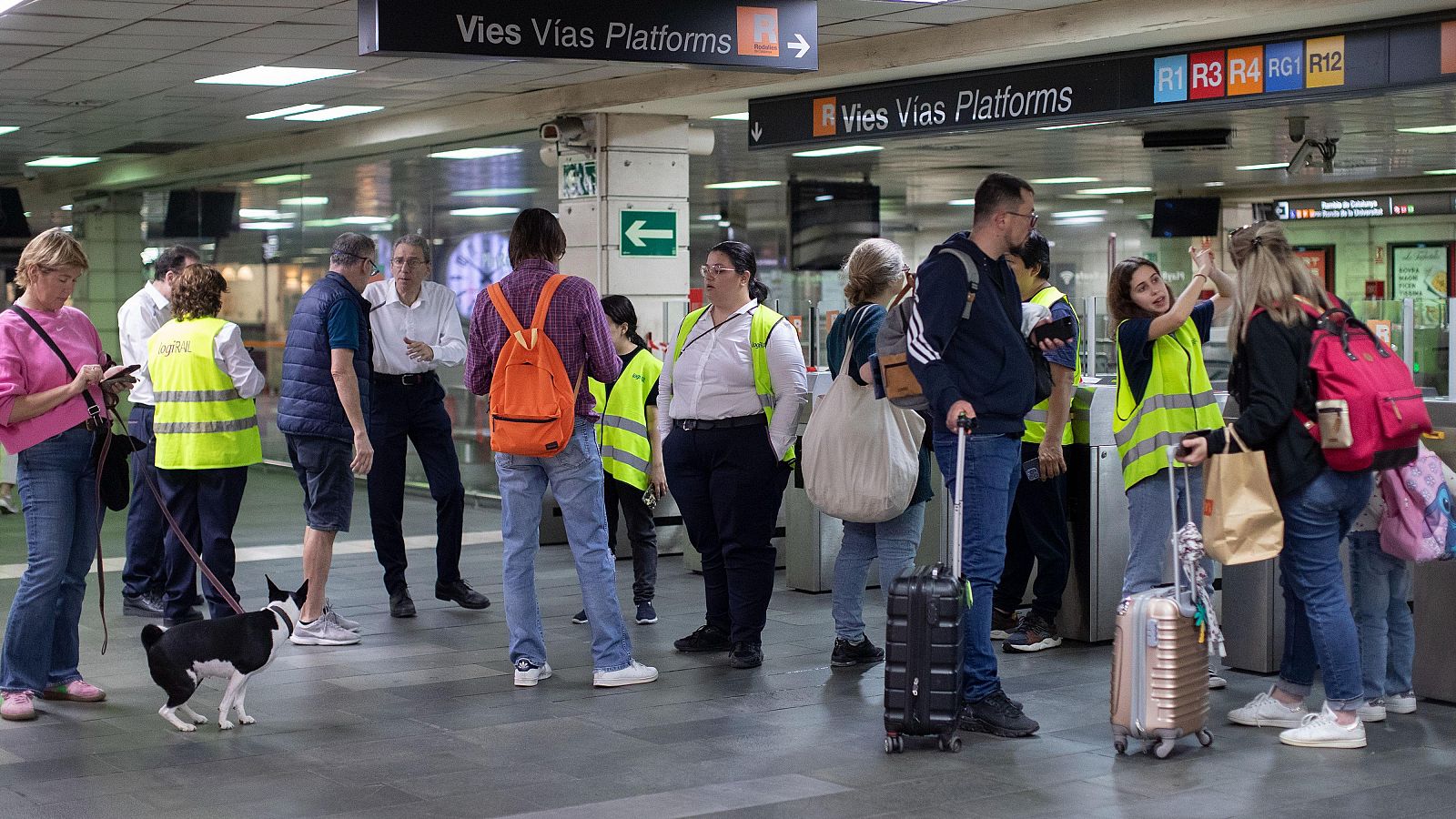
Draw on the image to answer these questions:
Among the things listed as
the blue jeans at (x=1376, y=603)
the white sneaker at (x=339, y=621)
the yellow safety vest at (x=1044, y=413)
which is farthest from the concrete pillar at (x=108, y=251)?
the blue jeans at (x=1376, y=603)

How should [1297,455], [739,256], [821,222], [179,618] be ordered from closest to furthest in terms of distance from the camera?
[1297,455], [739,256], [179,618], [821,222]

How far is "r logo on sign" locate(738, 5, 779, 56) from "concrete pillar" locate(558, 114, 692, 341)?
3723 mm

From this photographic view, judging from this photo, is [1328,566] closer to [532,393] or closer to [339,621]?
[532,393]

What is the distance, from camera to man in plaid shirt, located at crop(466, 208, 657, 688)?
5.95 metres

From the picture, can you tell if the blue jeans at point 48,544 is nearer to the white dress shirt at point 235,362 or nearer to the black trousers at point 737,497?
the white dress shirt at point 235,362

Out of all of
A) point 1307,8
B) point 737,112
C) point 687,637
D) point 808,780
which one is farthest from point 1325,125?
point 808,780

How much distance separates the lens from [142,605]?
7914 millimetres

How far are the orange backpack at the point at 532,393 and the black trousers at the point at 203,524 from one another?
149 cm

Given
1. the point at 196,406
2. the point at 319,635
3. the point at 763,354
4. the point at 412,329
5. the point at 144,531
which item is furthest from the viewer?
the point at 144,531

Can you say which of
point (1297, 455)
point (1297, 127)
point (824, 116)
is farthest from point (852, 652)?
point (1297, 127)

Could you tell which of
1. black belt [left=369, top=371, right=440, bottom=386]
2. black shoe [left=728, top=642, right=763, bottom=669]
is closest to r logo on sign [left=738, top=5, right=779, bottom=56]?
black belt [left=369, top=371, right=440, bottom=386]

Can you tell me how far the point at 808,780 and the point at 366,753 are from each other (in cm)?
143

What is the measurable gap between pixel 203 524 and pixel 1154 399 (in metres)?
4.03

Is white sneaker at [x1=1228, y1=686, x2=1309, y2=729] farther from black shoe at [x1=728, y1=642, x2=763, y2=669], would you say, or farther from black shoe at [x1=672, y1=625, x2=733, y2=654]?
black shoe at [x1=672, y1=625, x2=733, y2=654]
